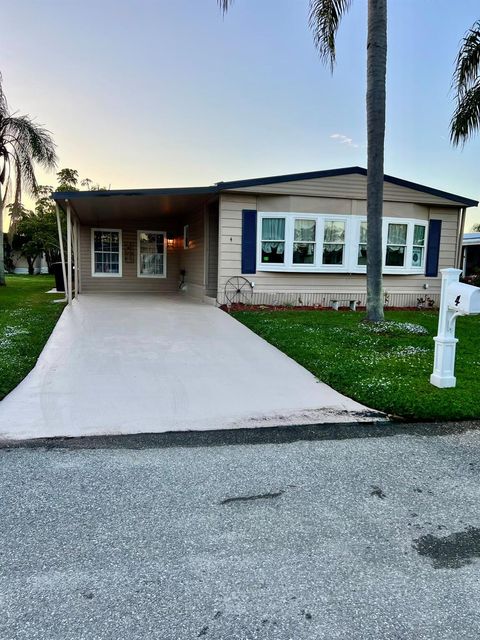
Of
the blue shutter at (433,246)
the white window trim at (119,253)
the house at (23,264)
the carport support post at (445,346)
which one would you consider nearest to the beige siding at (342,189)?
the blue shutter at (433,246)

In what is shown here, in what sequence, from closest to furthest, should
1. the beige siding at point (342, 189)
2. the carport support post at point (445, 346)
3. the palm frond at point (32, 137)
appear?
the carport support post at point (445, 346) < the beige siding at point (342, 189) < the palm frond at point (32, 137)

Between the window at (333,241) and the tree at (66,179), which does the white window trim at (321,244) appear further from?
the tree at (66,179)

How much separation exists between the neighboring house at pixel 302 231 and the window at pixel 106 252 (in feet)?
2.91

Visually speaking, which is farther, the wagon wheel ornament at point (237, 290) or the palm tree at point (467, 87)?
the wagon wheel ornament at point (237, 290)

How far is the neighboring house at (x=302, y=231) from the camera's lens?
36.8ft

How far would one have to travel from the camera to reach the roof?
9.73m

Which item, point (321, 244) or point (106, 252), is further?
point (106, 252)

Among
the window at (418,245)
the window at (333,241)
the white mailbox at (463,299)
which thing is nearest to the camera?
the white mailbox at (463,299)

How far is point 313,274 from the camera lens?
1203 cm

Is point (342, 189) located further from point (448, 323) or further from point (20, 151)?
point (20, 151)

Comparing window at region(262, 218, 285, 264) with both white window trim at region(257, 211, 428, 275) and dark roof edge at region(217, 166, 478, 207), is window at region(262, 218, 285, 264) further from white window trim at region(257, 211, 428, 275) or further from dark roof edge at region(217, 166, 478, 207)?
dark roof edge at region(217, 166, 478, 207)

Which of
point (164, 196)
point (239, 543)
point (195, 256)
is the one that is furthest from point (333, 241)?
point (239, 543)

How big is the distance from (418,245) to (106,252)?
9.69 meters

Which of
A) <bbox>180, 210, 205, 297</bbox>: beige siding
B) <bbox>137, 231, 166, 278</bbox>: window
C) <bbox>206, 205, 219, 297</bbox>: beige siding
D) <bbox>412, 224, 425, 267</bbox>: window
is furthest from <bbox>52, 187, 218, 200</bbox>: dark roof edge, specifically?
<bbox>412, 224, 425, 267</bbox>: window
